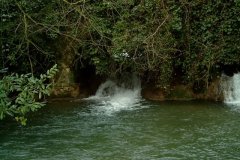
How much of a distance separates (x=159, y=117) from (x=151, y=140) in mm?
1855

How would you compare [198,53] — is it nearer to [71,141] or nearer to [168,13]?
[168,13]

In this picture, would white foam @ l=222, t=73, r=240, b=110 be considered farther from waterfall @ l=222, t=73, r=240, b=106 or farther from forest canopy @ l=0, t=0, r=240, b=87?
forest canopy @ l=0, t=0, r=240, b=87

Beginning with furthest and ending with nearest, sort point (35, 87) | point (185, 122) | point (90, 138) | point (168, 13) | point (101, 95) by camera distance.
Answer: point (101, 95) < point (168, 13) < point (185, 122) < point (90, 138) < point (35, 87)

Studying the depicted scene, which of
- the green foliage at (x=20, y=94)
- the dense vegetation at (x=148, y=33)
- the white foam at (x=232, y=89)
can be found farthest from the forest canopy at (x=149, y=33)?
the green foliage at (x=20, y=94)

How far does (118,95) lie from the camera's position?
42.5 ft

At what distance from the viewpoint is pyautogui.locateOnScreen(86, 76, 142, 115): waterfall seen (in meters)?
11.7

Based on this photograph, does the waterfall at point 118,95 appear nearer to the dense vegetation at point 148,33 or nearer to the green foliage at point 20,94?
the dense vegetation at point 148,33

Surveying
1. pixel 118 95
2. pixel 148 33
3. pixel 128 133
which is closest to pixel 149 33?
pixel 148 33

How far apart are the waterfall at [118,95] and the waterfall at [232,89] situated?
2.20 meters

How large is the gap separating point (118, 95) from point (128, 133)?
13.6 ft

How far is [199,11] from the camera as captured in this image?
12.2 metres

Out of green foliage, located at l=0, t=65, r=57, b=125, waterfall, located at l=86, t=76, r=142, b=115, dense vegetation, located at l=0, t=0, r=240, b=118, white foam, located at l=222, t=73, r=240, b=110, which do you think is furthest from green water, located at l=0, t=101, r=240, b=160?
green foliage, located at l=0, t=65, r=57, b=125

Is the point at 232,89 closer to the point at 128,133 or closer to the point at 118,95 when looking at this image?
the point at 118,95

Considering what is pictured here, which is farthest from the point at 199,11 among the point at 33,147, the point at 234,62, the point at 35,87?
the point at 35,87
